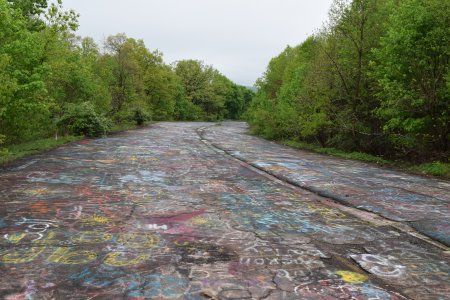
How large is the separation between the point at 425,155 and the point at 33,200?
13811mm

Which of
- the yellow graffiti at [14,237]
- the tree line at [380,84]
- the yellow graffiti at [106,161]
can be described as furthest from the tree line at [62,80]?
the tree line at [380,84]

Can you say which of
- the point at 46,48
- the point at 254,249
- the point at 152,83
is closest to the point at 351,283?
the point at 254,249

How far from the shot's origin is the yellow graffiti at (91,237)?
526 centimetres

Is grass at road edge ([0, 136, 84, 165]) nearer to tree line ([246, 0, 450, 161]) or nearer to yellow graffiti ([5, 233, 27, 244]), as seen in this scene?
yellow graffiti ([5, 233, 27, 244])

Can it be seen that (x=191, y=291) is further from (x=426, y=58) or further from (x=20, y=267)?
(x=426, y=58)

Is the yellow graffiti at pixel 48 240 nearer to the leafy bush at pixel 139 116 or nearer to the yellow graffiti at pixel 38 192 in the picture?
the yellow graffiti at pixel 38 192

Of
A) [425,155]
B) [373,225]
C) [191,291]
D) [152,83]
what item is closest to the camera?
[191,291]

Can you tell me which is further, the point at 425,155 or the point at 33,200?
the point at 425,155

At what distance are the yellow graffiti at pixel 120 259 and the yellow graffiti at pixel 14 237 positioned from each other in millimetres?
1362

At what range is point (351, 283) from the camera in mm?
4141

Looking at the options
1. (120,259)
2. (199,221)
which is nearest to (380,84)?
(199,221)

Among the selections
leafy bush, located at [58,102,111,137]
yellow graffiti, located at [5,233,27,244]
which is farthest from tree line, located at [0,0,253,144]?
yellow graffiti, located at [5,233,27,244]

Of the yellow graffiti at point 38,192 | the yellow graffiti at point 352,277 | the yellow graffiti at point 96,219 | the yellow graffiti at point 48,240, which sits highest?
the yellow graffiti at point 352,277

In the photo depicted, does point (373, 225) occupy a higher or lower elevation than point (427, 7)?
lower
